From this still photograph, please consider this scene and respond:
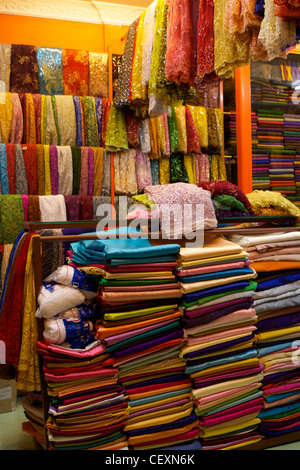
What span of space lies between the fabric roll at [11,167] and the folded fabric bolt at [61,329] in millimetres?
1822

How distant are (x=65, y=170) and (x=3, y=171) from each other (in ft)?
1.49

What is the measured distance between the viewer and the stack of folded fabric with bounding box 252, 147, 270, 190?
4.10 meters

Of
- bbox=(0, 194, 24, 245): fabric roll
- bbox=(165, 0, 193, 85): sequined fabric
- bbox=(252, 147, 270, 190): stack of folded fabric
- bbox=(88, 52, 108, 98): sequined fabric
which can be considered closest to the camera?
bbox=(165, 0, 193, 85): sequined fabric

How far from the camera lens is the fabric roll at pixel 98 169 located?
11.3 feet

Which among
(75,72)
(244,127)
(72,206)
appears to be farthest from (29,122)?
(244,127)

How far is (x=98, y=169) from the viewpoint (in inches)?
137

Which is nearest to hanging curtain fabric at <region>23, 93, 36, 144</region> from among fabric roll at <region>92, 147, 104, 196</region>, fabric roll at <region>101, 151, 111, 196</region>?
fabric roll at <region>92, 147, 104, 196</region>

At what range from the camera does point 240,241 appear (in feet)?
6.70

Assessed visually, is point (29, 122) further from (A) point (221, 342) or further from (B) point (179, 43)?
(A) point (221, 342)

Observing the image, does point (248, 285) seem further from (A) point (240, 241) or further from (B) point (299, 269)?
(B) point (299, 269)

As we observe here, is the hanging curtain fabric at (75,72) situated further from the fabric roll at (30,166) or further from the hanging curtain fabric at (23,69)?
the fabric roll at (30,166)

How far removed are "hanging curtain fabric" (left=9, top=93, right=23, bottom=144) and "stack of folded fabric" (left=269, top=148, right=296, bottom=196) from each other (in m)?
2.34

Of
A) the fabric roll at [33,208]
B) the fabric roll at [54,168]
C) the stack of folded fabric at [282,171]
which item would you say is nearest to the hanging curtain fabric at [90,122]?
the fabric roll at [54,168]

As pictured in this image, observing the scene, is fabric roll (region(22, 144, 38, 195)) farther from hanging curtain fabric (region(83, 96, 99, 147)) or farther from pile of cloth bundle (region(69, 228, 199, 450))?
pile of cloth bundle (region(69, 228, 199, 450))
